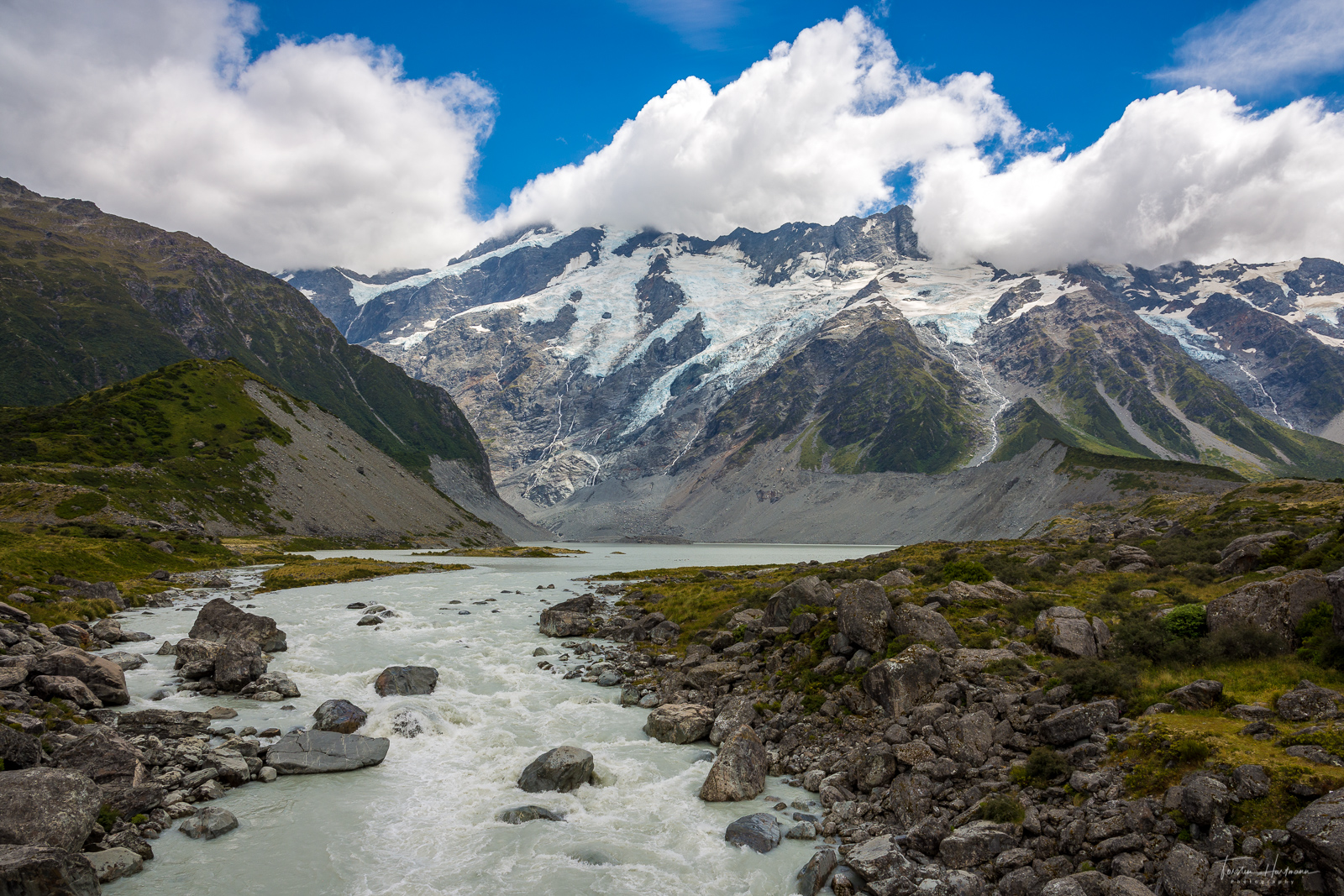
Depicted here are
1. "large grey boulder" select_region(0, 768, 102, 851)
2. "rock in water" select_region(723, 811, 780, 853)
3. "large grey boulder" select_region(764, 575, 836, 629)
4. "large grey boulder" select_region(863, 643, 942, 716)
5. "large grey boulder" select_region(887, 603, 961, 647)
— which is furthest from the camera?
"large grey boulder" select_region(764, 575, 836, 629)

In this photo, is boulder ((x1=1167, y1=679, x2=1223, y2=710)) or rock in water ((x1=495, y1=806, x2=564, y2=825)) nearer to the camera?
boulder ((x1=1167, y1=679, x2=1223, y2=710))

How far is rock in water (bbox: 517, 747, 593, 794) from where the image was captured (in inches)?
925

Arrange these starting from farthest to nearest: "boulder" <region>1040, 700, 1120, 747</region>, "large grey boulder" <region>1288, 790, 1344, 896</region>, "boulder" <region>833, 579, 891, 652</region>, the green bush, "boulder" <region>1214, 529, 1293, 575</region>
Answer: "boulder" <region>1214, 529, 1293, 575</region> < "boulder" <region>833, 579, 891, 652</region> < the green bush < "boulder" <region>1040, 700, 1120, 747</region> < "large grey boulder" <region>1288, 790, 1344, 896</region>

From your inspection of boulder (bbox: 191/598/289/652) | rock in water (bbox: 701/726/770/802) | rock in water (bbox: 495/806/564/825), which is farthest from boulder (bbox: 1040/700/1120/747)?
boulder (bbox: 191/598/289/652)

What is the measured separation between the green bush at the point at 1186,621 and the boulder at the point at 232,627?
44.2 metres

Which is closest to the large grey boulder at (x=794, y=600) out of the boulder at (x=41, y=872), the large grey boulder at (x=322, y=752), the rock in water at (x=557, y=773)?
the rock in water at (x=557, y=773)

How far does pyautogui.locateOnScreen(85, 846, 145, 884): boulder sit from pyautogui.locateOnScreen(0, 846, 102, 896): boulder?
1086 mm

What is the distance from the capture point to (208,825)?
18.9 metres

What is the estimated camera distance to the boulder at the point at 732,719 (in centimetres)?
2800

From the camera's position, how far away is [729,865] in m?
19.0

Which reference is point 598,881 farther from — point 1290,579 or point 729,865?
point 1290,579

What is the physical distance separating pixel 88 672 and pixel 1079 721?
36.0m

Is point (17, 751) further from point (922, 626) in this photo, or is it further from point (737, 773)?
point (922, 626)

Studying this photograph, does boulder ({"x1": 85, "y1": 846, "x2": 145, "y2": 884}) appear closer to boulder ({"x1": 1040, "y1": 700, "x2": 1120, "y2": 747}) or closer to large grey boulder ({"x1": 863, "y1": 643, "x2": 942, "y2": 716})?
large grey boulder ({"x1": 863, "y1": 643, "x2": 942, "y2": 716})
